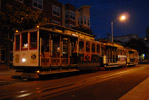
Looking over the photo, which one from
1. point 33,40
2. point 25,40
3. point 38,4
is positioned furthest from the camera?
point 38,4

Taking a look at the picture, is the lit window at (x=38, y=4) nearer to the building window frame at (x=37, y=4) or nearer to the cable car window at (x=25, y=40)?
the building window frame at (x=37, y=4)

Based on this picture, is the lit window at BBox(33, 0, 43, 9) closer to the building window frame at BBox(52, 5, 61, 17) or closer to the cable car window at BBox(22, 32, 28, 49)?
the building window frame at BBox(52, 5, 61, 17)

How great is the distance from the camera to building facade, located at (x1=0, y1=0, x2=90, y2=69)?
19.5 meters

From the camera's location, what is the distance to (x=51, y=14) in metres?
29.2

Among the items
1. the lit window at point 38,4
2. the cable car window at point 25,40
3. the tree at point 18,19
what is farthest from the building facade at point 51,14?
the cable car window at point 25,40

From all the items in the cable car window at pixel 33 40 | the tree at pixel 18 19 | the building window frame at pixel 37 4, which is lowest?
the cable car window at pixel 33 40

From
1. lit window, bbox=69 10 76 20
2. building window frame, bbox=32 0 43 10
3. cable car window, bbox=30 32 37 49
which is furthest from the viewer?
lit window, bbox=69 10 76 20

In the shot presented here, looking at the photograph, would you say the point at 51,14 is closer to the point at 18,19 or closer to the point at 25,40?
the point at 18,19

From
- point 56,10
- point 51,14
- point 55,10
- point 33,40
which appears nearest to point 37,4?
point 51,14

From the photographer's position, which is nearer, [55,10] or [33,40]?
[33,40]

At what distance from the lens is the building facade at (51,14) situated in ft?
64.0

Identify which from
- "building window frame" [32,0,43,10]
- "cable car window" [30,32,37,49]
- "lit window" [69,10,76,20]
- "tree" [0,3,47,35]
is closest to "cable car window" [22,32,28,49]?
"cable car window" [30,32,37,49]

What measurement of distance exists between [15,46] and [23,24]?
338cm

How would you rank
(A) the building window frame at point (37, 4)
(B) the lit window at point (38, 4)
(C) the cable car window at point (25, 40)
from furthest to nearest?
1. (B) the lit window at point (38, 4)
2. (A) the building window frame at point (37, 4)
3. (C) the cable car window at point (25, 40)
